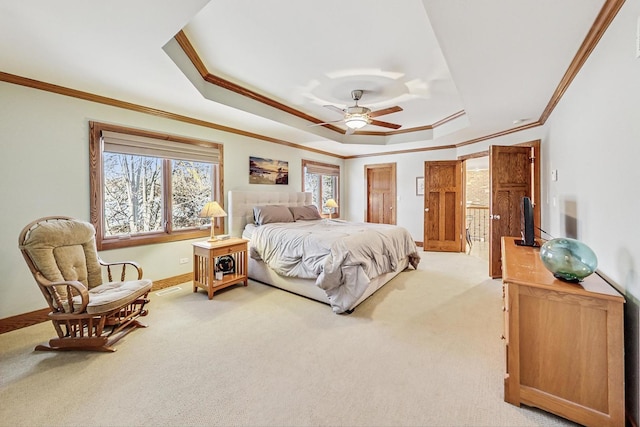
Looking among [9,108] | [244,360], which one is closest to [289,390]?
[244,360]

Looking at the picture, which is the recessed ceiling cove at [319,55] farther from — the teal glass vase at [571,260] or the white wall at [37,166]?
the teal glass vase at [571,260]

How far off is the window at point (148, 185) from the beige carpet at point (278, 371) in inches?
45.1

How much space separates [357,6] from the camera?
2027mm

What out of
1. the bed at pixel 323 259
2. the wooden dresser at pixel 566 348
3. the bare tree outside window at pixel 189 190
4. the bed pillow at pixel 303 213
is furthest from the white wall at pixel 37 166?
the wooden dresser at pixel 566 348

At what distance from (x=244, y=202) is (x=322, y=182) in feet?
9.42

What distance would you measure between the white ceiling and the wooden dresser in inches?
66.4

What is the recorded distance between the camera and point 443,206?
616cm

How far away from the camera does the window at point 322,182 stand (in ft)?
21.0

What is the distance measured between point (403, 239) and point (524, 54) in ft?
9.04

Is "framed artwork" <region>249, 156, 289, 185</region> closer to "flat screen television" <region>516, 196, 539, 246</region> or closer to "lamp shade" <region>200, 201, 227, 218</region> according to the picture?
"lamp shade" <region>200, 201, 227, 218</region>

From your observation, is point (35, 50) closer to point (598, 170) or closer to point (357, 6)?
point (357, 6)

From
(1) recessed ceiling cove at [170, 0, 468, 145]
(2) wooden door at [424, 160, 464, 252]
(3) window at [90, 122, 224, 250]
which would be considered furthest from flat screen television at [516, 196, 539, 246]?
(3) window at [90, 122, 224, 250]

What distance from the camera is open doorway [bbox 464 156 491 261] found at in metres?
6.60

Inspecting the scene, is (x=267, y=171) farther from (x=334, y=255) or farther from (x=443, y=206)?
(x=443, y=206)
